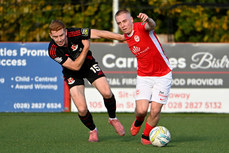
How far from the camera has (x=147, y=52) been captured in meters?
8.19

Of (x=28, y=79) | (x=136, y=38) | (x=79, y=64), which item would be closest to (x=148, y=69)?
(x=136, y=38)

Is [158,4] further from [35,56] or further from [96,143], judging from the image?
[96,143]

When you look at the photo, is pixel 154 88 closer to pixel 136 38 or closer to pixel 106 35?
pixel 136 38

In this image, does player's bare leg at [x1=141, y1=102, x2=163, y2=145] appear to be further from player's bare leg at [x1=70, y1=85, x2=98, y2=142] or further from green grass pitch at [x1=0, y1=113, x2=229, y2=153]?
player's bare leg at [x1=70, y1=85, x2=98, y2=142]

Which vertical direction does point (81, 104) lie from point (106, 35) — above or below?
below

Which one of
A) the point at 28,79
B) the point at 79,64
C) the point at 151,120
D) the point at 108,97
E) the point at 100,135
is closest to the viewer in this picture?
the point at 79,64

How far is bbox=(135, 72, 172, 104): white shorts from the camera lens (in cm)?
820

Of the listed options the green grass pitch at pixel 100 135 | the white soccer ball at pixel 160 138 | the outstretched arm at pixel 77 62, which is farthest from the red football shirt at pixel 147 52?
the green grass pitch at pixel 100 135

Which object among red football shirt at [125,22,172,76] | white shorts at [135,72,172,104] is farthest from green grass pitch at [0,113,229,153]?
red football shirt at [125,22,172,76]

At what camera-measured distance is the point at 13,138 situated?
8820 millimetres

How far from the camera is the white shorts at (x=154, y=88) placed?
820 cm

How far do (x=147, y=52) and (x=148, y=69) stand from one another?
0.26m

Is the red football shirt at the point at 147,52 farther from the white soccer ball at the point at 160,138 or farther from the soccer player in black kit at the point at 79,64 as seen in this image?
the white soccer ball at the point at 160,138

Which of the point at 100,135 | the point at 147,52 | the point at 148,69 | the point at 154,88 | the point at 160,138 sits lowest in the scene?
the point at 100,135
